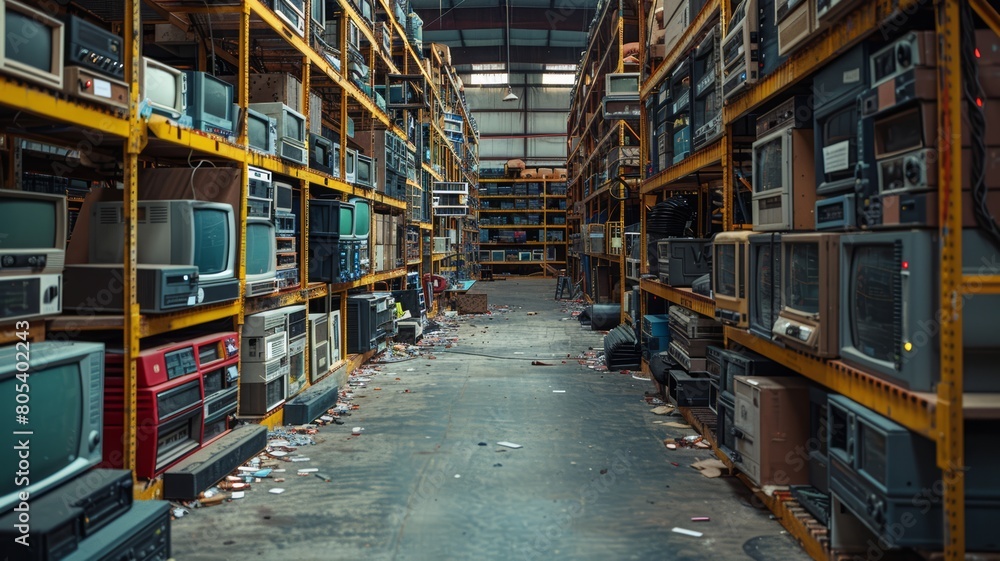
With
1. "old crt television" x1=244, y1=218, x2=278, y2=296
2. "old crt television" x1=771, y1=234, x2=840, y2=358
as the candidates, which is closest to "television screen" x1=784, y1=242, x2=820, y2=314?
"old crt television" x1=771, y1=234, x2=840, y2=358

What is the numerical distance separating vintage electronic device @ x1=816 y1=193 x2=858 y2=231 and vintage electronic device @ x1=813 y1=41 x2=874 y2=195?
6 centimetres

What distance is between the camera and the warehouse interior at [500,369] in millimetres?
2188

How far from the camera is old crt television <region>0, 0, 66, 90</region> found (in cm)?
243

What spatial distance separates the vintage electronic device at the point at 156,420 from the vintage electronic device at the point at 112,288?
384 millimetres

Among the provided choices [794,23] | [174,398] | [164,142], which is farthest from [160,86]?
[794,23]

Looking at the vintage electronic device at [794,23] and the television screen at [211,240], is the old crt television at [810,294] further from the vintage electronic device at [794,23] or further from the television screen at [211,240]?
the television screen at [211,240]

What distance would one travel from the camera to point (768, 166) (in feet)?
12.2

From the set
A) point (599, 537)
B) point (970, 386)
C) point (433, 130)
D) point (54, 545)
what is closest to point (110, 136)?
point (54, 545)

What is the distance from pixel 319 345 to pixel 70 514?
408 cm

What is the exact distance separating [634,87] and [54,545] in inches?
370

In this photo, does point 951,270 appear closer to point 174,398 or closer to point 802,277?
point 802,277

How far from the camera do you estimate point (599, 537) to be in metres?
3.19

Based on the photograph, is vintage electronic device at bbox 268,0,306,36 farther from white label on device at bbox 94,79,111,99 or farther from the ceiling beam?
the ceiling beam

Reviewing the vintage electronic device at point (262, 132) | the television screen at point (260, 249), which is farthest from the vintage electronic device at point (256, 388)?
the vintage electronic device at point (262, 132)
